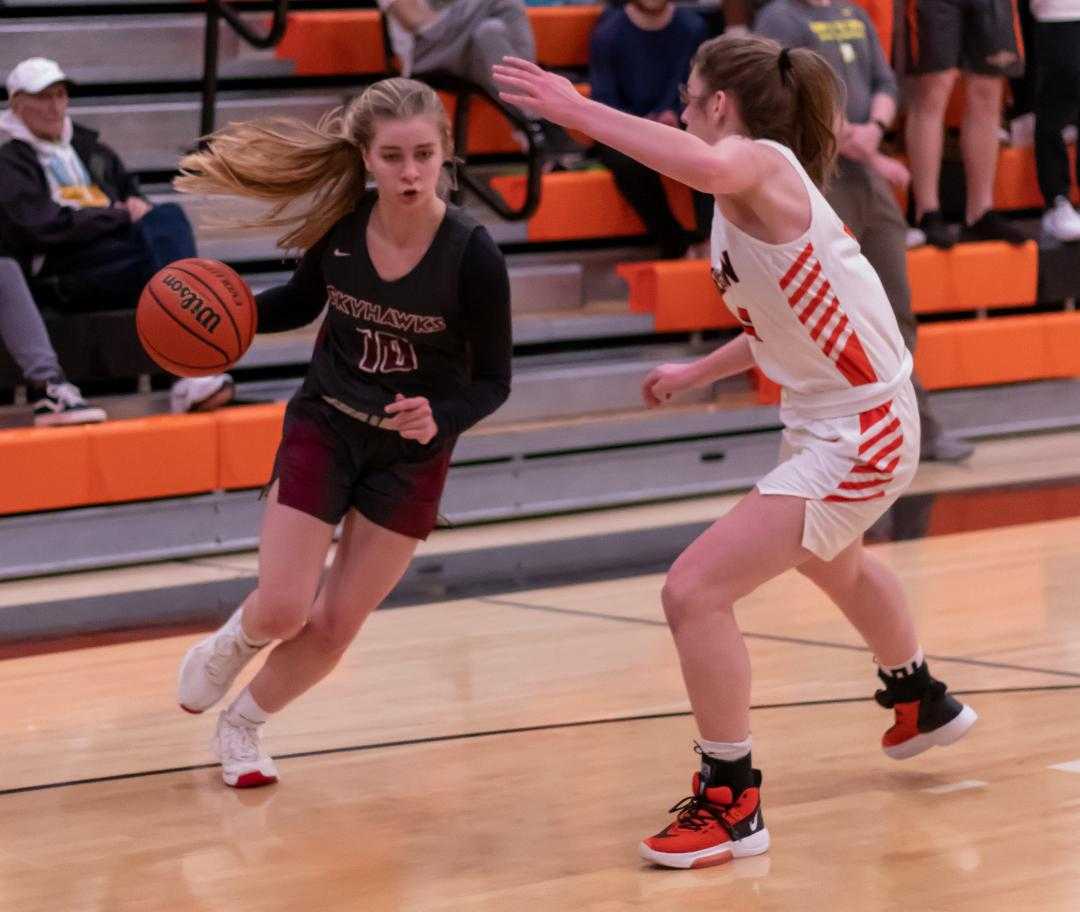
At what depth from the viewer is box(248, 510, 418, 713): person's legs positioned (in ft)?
13.5

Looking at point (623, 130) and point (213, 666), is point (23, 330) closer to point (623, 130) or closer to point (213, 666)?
point (213, 666)

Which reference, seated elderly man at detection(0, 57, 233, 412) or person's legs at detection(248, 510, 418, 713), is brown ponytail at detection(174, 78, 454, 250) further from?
seated elderly man at detection(0, 57, 233, 412)

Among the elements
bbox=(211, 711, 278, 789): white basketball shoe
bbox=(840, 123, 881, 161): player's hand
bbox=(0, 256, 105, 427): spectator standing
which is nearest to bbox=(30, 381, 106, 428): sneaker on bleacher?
bbox=(0, 256, 105, 427): spectator standing

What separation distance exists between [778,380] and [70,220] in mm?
3979

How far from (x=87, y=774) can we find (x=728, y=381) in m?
4.86

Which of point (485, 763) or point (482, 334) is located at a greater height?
point (482, 334)

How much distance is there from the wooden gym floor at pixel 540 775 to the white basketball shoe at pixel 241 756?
0.14ft

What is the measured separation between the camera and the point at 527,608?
19.5ft

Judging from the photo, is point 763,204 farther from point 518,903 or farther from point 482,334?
point 518,903

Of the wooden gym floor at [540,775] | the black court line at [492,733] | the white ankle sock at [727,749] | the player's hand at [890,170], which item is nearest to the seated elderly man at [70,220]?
the wooden gym floor at [540,775]

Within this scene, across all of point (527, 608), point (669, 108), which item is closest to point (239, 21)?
point (669, 108)

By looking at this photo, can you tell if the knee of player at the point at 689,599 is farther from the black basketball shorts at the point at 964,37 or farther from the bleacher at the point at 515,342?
the black basketball shorts at the point at 964,37

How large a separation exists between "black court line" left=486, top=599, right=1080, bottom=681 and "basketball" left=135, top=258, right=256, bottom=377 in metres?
1.83

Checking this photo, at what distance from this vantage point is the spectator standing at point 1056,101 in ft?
29.9
